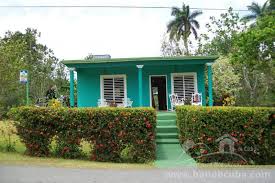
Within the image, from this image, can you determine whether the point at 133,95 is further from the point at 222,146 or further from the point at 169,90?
the point at 222,146

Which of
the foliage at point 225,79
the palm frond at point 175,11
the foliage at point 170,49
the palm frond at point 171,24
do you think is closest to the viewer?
the foliage at point 225,79

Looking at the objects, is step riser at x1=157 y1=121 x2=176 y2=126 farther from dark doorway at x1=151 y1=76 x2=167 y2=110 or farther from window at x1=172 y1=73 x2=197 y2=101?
dark doorway at x1=151 y1=76 x2=167 y2=110

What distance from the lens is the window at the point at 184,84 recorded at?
1889 centimetres

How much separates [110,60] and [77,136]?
725 centimetres

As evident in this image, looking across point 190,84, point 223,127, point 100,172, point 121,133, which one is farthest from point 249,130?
point 190,84

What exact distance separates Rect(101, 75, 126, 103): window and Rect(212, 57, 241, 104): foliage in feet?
38.4

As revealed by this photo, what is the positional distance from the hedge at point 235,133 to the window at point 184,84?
7685 mm

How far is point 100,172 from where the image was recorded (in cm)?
868

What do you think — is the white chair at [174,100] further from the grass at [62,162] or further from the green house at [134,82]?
the grass at [62,162]

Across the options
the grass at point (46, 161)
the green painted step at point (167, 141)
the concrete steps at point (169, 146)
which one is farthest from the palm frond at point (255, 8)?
the grass at point (46, 161)

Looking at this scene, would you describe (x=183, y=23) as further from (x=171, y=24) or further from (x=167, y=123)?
(x=167, y=123)

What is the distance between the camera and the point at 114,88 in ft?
62.8

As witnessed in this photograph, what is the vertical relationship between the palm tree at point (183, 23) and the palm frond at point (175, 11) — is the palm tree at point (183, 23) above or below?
below

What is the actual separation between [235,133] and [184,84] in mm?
8287
